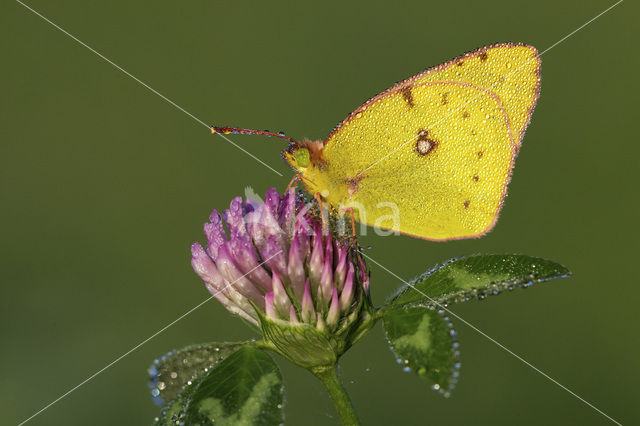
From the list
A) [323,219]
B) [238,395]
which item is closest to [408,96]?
[323,219]

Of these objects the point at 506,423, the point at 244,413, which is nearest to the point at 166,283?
the point at 506,423

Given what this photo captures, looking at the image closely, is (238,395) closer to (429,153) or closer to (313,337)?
(313,337)

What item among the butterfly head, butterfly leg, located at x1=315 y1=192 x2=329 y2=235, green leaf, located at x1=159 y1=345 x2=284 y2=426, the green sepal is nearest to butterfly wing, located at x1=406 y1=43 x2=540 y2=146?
the butterfly head

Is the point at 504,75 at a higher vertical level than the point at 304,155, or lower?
higher

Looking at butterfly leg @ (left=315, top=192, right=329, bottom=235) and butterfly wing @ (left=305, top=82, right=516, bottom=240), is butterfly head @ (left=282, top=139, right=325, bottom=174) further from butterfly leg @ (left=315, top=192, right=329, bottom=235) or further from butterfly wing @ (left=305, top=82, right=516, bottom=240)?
butterfly leg @ (left=315, top=192, right=329, bottom=235)

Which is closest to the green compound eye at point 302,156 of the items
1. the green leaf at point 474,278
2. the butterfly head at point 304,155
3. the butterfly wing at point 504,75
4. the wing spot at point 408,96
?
the butterfly head at point 304,155

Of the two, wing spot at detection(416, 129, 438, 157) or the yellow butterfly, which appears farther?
wing spot at detection(416, 129, 438, 157)
